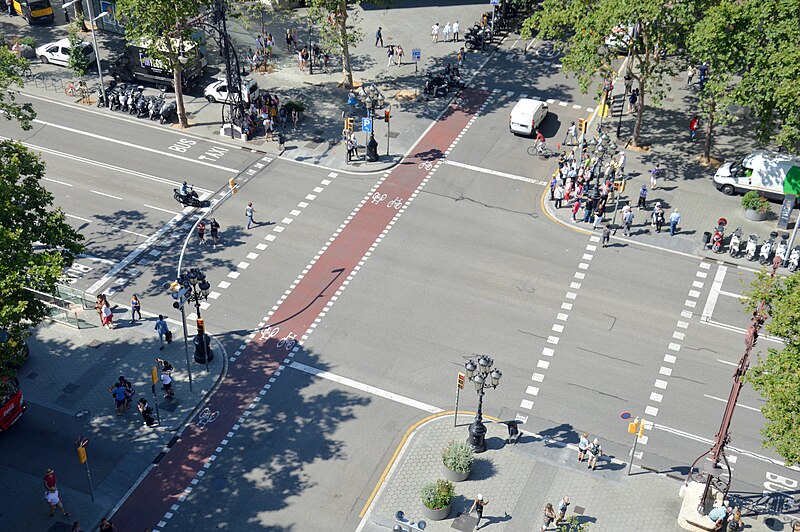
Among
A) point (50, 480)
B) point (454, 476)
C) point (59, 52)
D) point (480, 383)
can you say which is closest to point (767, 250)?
point (480, 383)

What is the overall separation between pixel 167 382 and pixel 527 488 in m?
16.1

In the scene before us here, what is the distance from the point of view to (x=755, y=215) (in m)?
52.1

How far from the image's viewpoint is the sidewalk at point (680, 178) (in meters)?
51.0

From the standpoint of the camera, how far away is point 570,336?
44094mm

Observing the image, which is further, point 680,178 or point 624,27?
point 680,178

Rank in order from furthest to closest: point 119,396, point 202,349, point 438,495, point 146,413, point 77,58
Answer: point 77,58 → point 202,349 → point 119,396 → point 146,413 → point 438,495

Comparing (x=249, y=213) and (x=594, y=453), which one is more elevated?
A: (x=249, y=213)

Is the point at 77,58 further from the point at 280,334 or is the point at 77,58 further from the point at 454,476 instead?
the point at 454,476

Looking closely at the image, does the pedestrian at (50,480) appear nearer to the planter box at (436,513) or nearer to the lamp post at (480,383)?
the planter box at (436,513)

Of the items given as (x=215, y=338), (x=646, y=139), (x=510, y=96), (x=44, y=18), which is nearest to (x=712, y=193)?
(x=646, y=139)

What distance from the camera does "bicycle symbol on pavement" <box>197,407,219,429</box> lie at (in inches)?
1544

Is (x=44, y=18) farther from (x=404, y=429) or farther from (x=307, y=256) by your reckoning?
(x=404, y=429)

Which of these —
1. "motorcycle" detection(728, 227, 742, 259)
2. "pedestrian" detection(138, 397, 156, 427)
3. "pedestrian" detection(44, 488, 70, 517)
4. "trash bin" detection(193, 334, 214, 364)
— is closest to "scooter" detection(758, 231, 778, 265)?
"motorcycle" detection(728, 227, 742, 259)

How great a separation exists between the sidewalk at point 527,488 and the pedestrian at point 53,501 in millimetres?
11710
